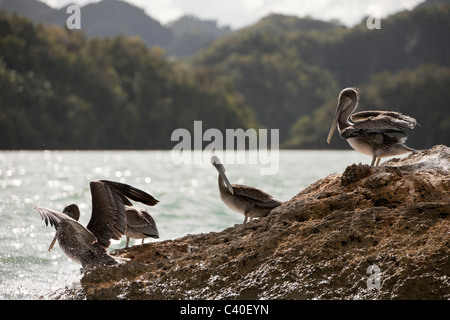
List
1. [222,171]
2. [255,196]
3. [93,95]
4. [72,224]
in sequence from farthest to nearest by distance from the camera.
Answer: [93,95] < [222,171] < [255,196] < [72,224]

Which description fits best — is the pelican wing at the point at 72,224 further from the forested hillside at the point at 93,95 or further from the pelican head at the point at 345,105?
the forested hillside at the point at 93,95

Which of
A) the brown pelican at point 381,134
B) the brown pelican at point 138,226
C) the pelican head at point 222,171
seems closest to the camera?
the brown pelican at point 381,134

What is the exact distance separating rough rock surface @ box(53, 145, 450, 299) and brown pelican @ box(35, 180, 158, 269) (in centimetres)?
25

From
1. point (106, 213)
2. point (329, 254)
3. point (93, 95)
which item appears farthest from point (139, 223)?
point (93, 95)

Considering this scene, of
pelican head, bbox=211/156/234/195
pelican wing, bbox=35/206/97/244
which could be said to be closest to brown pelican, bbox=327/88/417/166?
pelican head, bbox=211/156/234/195

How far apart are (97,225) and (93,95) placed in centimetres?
6191

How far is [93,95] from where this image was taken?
217ft

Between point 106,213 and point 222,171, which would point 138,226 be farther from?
point 222,171

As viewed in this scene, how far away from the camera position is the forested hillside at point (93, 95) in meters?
55.5

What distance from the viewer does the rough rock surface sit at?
15.1 feet

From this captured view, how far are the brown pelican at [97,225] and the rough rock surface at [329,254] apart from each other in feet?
0.83

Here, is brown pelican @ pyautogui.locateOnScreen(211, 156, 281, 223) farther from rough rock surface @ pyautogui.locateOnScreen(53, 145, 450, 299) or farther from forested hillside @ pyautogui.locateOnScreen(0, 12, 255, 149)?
forested hillside @ pyautogui.locateOnScreen(0, 12, 255, 149)

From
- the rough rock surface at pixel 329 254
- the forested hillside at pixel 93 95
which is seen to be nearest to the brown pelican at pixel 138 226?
the rough rock surface at pixel 329 254
